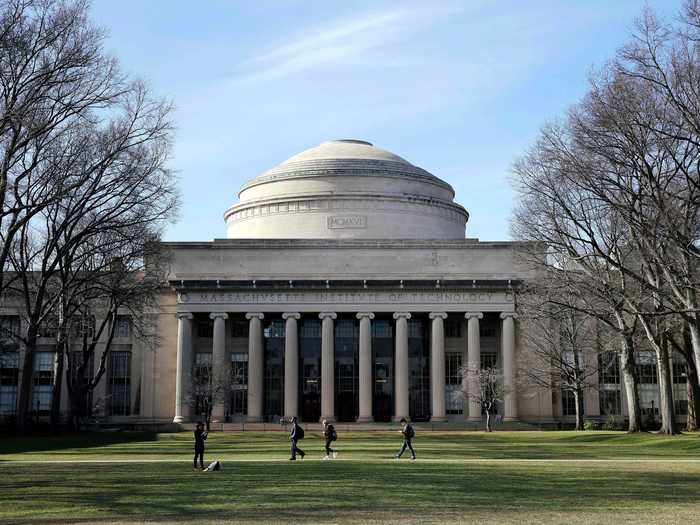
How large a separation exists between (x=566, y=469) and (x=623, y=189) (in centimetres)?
1371

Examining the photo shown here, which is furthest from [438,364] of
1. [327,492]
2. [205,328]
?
[327,492]

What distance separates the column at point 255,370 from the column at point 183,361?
5.00 metres

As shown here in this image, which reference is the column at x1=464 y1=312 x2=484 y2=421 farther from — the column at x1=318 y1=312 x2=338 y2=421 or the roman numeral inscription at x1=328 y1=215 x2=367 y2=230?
the roman numeral inscription at x1=328 y1=215 x2=367 y2=230

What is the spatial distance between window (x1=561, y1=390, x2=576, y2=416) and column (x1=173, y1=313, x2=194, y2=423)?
31.9 metres

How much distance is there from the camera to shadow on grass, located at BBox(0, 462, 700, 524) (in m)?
20.6

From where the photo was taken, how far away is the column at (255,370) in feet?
262

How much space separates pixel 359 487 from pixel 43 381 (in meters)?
64.6

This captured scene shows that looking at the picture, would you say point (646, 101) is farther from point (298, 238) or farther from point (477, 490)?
point (298, 238)

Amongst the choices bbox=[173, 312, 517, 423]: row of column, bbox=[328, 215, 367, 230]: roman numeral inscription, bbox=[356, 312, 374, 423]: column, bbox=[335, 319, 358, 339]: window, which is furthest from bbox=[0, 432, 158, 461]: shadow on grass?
bbox=[328, 215, 367, 230]: roman numeral inscription

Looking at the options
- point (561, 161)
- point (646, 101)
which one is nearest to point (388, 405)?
point (561, 161)

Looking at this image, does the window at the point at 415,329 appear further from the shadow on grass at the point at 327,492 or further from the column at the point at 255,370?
the shadow on grass at the point at 327,492

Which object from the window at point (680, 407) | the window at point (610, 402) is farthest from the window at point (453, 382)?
the window at point (680, 407)

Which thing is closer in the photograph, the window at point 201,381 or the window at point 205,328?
the window at point 201,381

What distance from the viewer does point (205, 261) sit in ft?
276
